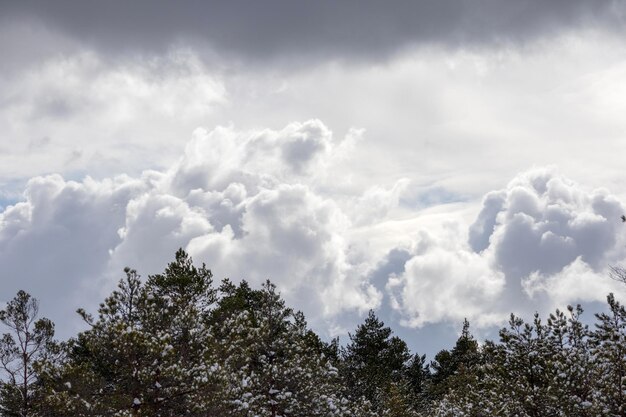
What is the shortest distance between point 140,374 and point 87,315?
436cm

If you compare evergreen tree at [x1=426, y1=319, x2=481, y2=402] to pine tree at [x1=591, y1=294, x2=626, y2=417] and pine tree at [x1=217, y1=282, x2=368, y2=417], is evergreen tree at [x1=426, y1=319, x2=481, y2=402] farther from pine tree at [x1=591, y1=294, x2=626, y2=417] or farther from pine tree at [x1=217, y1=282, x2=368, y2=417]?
pine tree at [x1=591, y1=294, x2=626, y2=417]

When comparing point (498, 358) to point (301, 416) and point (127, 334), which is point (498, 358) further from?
Result: point (127, 334)

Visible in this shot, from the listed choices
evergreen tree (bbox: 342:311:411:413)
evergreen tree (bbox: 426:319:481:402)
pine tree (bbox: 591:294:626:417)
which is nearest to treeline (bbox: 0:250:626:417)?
pine tree (bbox: 591:294:626:417)

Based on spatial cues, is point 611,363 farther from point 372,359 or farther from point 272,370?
point 372,359

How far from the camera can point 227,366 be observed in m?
27.0

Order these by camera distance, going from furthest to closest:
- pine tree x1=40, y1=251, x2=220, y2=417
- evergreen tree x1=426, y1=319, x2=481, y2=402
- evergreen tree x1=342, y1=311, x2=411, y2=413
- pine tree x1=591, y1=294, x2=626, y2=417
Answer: evergreen tree x1=426, y1=319, x2=481, y2=402
evergreen tree x1=342, y1=311, x2=411, y2=413
pine tree x1=40, y1=251, x2=220, y2=417
pine tree x1=591, y1=294, x2=626, y2=417

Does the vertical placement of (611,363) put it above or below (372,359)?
below

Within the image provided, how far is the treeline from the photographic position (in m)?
22.1

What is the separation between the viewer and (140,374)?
83.5ft

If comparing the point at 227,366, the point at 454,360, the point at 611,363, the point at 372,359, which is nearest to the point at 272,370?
the point at 227,366

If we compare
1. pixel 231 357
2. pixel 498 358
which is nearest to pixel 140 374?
pixel 231 357

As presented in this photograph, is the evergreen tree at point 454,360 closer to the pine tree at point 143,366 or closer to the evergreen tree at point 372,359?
the evergreen tree at point 372,359

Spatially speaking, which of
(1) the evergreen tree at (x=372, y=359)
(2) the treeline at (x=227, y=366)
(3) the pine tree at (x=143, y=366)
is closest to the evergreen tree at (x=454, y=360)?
(1) the evergreen tree at (x=372, y=359)

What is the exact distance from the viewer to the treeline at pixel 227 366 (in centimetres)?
2208
